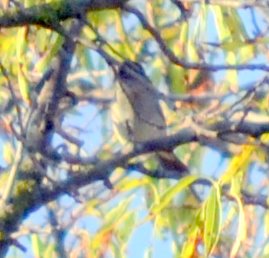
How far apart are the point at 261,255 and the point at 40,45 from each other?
2.37 feet

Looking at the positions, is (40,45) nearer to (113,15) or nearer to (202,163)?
(113,15)

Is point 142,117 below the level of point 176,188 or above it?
below

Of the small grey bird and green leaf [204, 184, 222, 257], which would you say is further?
the small grey bird

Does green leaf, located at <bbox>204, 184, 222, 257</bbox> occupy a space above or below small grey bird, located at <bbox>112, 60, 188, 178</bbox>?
above

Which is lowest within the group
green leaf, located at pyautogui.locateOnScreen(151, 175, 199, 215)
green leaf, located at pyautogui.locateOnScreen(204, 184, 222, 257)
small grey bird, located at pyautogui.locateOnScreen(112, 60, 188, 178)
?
small grey bird, located at pyautogui.locateOnScreen(112, 60, 188, 178)

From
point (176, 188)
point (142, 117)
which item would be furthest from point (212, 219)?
point (142, 117)

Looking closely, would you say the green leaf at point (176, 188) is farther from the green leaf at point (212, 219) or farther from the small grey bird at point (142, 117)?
the small grey bird at point (142, 117)

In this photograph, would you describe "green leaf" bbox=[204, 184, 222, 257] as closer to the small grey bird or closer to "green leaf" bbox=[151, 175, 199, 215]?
"green leaf" bbox=[151, 175, 199, 215]

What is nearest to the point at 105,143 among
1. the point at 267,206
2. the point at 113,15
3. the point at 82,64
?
the point at 82,64

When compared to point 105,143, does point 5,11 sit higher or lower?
higher

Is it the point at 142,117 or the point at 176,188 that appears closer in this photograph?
the point at 176,188

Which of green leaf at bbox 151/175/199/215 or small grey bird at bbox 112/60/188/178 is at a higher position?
green leaf at bbox 151/175/199/215

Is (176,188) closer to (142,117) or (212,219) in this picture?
(212,219)

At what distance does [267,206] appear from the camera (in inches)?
81.5
